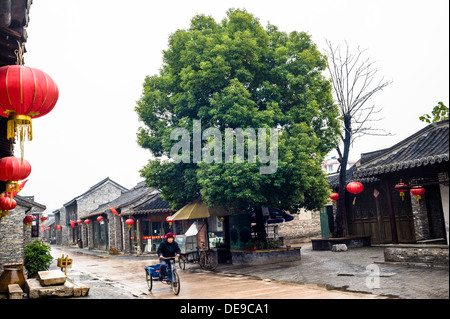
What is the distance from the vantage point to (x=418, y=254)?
423 inches

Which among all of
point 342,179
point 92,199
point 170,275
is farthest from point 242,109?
point 92,199

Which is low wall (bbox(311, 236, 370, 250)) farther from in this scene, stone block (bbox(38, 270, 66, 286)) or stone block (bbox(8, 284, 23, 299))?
stone block (bbox(8, 284, 23, 299))

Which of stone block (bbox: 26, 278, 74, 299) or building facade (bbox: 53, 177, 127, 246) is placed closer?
stone block (bbox: 26, 278, 74, 299)

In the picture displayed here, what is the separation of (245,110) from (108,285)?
7.09m

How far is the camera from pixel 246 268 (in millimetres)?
13750

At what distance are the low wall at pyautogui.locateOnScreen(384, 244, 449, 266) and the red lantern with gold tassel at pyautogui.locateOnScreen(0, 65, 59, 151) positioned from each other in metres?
9.86

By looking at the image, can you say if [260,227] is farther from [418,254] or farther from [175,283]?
[175,283]

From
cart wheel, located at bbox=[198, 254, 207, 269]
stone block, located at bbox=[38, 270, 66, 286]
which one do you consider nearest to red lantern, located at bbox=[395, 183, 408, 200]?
cart wheel, located at bbox=[198, 254, 207, 269]

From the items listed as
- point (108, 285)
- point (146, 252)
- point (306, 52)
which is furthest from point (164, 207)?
point (306, 52)

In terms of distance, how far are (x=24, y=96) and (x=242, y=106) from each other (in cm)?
890

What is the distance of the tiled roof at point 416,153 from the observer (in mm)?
9863

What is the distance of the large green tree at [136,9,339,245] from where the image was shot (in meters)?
12.7

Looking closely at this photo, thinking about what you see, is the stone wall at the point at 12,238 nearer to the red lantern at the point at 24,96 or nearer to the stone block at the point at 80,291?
the stone block at the point at 80,291

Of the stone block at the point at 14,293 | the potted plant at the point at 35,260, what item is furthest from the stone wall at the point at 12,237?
the stone block at the point at 14,293
